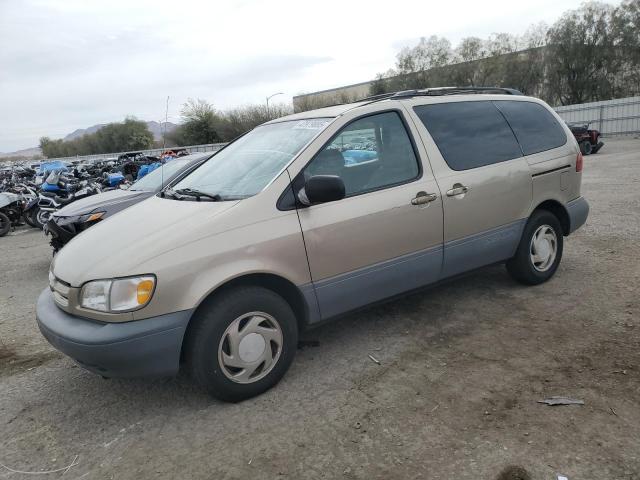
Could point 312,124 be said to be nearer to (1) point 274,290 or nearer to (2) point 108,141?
(1) point 274,290

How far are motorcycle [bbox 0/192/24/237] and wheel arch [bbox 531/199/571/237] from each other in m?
11.4

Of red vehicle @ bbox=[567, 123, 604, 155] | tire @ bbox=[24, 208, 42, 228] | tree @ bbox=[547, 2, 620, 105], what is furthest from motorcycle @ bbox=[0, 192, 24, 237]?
tree @ bbox=[547, 2, 620, 105]

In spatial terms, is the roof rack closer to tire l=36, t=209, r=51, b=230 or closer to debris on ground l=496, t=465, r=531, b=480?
debris on ground l=496, t=465, r=531, b=480

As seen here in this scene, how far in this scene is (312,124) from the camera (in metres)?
3.59

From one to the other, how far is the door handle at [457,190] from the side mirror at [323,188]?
1115mm

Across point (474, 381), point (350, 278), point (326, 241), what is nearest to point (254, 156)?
point (326, 241)

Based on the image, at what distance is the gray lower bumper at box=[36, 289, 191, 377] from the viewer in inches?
104

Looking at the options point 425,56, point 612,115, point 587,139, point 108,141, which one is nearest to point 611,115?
point 612,115

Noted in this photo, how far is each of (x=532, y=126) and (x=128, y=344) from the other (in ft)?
12.9

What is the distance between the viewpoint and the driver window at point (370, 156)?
3.36 metres

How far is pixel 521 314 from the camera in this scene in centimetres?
408

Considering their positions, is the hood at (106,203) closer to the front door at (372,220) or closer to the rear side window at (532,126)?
the front door at (372,220)

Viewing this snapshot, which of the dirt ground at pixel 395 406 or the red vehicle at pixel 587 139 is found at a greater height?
the dirt ground at pixel 395 406

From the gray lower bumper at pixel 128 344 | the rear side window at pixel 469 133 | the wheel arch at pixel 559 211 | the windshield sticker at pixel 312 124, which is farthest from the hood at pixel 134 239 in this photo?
the wheel arch at pixel 559 211
